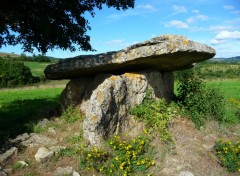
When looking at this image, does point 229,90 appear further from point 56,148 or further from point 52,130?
point 56,148

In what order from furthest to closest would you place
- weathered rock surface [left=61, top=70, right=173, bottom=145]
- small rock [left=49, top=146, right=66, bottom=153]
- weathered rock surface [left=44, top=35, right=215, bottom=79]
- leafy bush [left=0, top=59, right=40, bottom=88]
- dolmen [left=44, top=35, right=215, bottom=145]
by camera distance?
1. leafy bush [left=0, top=59, right=40, bottom=88]
2. weathered rock surface [left=44, top=35, right=215, bottom=79]
3. dolmen [left=44, top=35, right=215, bottom=145]
4. weathered rock surface [left=61, top=70, right=173, bottom=145]
5. small rock [left=49, top=146, right=66, bottom=153]

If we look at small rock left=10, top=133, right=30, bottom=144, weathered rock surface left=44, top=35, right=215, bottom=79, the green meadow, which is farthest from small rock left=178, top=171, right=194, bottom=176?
the green meadow

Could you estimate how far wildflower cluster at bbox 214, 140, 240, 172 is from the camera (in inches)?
289

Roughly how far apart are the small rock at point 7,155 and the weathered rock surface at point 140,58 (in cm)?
305

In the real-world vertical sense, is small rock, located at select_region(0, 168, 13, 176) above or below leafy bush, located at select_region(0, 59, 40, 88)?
below

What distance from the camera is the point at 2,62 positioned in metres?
35.9

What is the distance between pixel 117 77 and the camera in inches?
352

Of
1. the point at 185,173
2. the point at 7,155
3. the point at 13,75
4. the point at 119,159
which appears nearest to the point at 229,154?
the point at 185,173

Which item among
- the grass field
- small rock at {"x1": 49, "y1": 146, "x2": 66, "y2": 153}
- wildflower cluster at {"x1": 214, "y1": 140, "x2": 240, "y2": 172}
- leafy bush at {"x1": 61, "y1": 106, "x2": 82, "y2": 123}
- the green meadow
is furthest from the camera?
the grass field

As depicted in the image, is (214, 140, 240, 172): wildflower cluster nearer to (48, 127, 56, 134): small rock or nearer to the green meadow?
(48, 127, 56, 134): small rock

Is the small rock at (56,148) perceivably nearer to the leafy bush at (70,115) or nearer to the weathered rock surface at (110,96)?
the weathered rock surface at (110,96)

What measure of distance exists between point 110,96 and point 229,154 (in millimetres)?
3320

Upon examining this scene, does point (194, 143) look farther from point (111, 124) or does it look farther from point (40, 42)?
point (40, 42)

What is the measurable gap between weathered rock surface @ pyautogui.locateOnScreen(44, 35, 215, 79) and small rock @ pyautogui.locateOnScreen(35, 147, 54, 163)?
2.82 m
